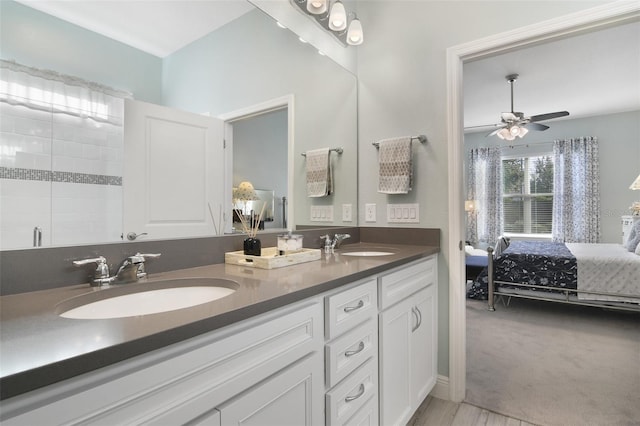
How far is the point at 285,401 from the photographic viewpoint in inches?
33.7

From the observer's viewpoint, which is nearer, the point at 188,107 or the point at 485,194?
the point at 188,107

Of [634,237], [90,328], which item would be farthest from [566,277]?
[90,328]

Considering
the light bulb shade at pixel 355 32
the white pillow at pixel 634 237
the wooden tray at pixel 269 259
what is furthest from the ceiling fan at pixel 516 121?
the wooden tray at pixel 269 259

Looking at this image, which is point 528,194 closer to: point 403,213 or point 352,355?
point 403,213

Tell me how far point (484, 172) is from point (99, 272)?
6648mm

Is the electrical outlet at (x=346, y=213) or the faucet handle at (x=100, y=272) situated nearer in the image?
the faucet handle at (x=100, y=272)

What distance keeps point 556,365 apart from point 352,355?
80.3 inches

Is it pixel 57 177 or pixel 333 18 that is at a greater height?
pixel 333 18

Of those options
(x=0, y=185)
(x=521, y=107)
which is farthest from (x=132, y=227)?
(x=521, y=107)

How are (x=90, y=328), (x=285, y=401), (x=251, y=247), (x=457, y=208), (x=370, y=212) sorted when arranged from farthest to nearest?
(x=370, y=212), (x=457, y=208), (x=251, y=247), (x=285, y=401), (x=90, y=328)

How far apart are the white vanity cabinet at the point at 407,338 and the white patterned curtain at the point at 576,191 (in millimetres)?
4989

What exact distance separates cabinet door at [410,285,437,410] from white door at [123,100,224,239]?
3.45 ft

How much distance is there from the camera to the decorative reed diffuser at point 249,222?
1.40 metres

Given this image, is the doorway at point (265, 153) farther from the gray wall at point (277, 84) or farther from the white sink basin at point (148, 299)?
the white sink basin at point (148, 299)
